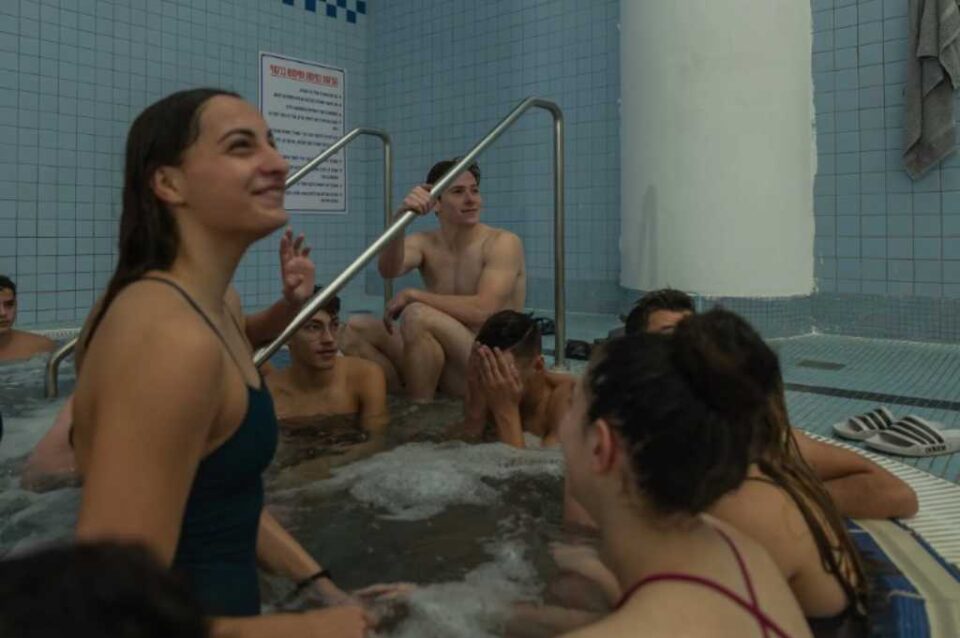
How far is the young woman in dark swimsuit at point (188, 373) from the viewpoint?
3.21 feet

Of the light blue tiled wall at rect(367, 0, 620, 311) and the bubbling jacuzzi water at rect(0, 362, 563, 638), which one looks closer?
the bubbling jacuzzi water at rect(0, 362, 563, 638)

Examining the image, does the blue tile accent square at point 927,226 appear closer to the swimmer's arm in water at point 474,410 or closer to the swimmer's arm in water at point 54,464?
the swimmer's arm in water at point 474,410

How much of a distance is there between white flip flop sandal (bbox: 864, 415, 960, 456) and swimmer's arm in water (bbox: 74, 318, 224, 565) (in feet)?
7.82

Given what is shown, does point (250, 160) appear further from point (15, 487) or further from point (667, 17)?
point (667, 17)

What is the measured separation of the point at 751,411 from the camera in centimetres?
110

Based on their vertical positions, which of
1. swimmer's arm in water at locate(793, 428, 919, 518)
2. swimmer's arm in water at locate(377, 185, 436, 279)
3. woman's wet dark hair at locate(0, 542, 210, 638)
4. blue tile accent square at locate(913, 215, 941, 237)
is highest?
blue tile accent square at locate(913, 215, 941, 237)

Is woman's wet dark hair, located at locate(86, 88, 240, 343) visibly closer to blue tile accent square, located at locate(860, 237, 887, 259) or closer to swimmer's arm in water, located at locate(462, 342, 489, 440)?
swimmer's arm in water, located at locate(462, 342, 489, 440)

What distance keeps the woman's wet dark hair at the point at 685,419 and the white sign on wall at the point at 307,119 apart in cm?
616

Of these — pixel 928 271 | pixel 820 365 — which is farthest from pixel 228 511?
pixel 928 271

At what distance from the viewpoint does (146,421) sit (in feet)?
3.21

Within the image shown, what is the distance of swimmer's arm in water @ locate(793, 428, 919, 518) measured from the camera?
201 cm

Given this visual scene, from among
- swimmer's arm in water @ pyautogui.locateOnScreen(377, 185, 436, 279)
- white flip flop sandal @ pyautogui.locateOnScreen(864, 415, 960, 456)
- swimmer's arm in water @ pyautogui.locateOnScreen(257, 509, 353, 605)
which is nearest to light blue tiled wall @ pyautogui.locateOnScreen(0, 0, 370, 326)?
swimmer's arm in water @ pyautogui.locateOnScreen(377, 185, 436, 279)

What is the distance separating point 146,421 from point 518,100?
19.4 ft

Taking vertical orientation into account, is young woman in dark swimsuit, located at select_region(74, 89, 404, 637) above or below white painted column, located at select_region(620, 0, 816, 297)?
below
